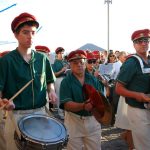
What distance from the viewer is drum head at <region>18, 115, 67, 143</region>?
3637mm

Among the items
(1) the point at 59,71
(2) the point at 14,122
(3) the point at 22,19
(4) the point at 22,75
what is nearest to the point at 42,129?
(2) the point at 14,122

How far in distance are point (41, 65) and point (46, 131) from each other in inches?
32.6

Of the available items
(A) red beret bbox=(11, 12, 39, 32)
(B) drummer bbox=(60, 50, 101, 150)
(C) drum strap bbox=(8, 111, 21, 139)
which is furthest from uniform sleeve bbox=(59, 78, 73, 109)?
(A) red beret bbox=(11, 12, 39, 32)

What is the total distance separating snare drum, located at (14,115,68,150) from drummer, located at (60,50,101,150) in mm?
1076

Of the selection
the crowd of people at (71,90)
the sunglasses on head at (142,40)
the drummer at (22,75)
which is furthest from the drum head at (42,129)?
the sunglasses on head at (142,40)

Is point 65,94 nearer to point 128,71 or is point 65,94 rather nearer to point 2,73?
point 128,71

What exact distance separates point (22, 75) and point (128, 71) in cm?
146

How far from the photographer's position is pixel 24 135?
3.56 meters

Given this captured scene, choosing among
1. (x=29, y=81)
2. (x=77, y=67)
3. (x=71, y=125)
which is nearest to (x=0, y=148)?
(x=71, y=125)

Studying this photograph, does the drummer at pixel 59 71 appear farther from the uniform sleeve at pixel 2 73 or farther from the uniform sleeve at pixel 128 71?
the uniform sleeve at pixel 2 73

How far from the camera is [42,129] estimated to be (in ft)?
12.6

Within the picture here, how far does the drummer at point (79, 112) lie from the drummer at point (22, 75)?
84 cm

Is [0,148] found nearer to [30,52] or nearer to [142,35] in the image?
[30,52]

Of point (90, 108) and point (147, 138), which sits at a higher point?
point (90, 108)
